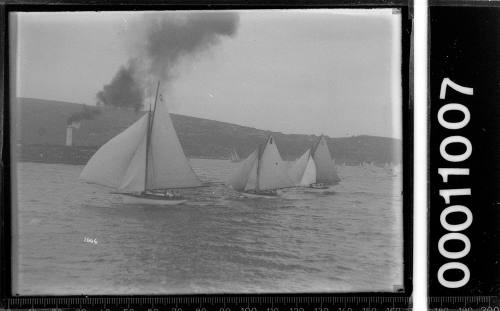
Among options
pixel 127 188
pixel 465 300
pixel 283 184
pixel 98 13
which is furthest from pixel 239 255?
pixel 98 13

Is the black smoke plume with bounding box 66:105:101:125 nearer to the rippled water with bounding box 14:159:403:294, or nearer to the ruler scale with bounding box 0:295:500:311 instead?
the rippled water with bounding box 14:159:403:294

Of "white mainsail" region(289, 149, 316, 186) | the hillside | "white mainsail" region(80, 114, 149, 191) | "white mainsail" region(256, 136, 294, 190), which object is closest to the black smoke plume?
the hillside

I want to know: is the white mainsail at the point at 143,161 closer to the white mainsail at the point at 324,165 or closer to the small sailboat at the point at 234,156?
the small sailboat at the point at 234,156

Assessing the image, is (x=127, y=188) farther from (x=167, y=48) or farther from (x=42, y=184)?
Result: (x=167, y=48)

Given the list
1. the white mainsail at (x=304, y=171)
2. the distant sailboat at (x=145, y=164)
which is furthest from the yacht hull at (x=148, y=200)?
the white mainsail at (x=304, y=171)

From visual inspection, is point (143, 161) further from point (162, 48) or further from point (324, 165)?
point (324, 165)

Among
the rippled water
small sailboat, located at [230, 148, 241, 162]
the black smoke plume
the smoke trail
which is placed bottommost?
the rippled water

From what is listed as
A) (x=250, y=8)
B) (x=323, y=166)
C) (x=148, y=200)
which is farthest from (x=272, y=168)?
(x=250, y=8)
